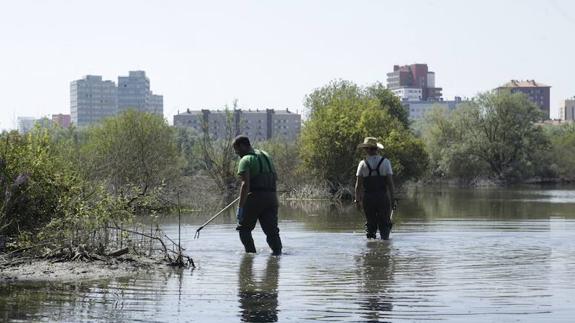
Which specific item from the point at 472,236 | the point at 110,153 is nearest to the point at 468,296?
the point at 472,236

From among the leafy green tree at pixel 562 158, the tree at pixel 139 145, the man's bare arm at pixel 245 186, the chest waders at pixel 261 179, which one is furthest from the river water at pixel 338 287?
the leafy green tree at pixel 562 158

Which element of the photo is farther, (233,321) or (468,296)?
(468,296)

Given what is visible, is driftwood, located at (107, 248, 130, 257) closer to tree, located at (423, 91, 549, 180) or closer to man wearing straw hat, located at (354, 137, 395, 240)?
man wearing straw hat, located at (354, 137, 395, 240)

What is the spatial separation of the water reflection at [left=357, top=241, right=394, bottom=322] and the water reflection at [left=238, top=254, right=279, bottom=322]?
36.4 inches

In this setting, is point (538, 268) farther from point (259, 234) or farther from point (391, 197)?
point (259, 234)

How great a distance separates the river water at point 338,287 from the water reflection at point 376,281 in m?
0.01

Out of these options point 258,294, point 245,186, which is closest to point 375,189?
point 245,186

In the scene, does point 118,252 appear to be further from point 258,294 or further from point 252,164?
point 258,294

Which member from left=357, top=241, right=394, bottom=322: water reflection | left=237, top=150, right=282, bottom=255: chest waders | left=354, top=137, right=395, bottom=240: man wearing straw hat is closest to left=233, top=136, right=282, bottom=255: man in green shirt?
left=237, top=150, right=282, bottom=255: chest waders

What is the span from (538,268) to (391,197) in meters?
4.74

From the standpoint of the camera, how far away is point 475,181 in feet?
310

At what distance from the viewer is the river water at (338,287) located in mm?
9672

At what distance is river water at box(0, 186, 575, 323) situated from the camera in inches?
381

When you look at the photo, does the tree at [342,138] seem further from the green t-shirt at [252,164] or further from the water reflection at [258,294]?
the water reflection at [258,294]
